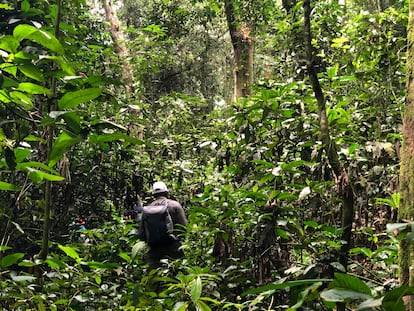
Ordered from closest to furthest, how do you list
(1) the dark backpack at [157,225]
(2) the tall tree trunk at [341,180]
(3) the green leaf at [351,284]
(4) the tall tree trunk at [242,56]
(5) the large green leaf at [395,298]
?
(5) the large green leaf at [395,298] → (3) the green leaf at [351,284] → (2) the tall tree trunk at [341,180] → (1) the dark backpack at [157,225] → (4) the tall tree trunk at [242,56]

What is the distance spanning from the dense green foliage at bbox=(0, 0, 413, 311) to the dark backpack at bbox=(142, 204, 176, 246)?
12.9 inches

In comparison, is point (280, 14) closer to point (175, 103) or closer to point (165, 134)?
point (175, 103)

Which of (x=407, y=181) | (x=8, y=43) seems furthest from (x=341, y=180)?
(x=8, y=43)

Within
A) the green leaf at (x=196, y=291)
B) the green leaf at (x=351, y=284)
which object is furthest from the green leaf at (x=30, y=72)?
the green leaf at (x=196, y=291)

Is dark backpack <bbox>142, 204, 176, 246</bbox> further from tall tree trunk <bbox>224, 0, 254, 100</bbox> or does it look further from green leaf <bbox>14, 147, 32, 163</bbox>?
tall tree trunk <bbox>224, 0, 254, 100</bbox>

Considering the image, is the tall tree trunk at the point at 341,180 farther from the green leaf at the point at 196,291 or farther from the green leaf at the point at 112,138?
the green leaf at the point at 112,138

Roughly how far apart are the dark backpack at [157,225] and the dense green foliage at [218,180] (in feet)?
1.07

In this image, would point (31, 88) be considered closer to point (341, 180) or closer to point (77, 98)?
point (77, 98)

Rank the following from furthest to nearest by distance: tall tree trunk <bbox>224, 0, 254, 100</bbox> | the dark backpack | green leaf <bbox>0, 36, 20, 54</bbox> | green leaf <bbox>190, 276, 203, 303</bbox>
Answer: tall tree trunk <bbox>224, 0, 254, 100</bbox> → the dark backpack → green leaf <bbox>190, 276, 203, 303</bbox> → green leaf <bbox>0, 36, 20, 54</bbox>

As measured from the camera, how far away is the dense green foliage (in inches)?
44.4

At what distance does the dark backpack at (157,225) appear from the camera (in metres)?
4.50

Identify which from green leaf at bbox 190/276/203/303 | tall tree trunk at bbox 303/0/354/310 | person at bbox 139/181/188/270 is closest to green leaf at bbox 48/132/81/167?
green leaf at bbox 190/276/203/303

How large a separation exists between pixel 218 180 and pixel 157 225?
80 centimetres

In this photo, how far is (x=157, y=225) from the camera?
14.9ft
